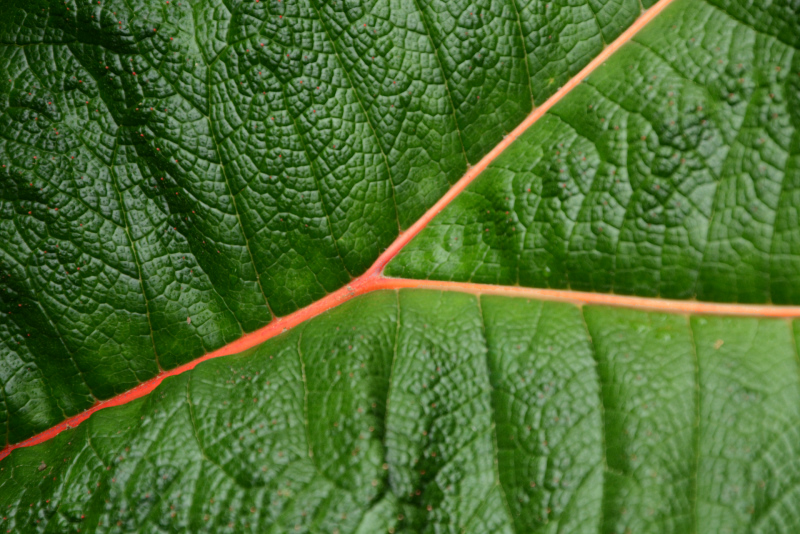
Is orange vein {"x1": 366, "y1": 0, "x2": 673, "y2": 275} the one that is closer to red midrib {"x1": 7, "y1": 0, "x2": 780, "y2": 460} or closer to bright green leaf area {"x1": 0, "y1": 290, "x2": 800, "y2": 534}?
red midrib {"x1": 7, "y1": 0, "x2": 780, "y2": 460}

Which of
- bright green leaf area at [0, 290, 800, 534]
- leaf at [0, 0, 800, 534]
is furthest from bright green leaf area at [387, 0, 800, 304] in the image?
bright green leaf area at [0, 290, 800, 534]

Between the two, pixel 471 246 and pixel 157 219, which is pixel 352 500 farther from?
pixel 157 219

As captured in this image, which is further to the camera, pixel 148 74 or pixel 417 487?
pixel 148 74

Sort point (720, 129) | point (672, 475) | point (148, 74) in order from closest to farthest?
point (672, 475)
point (720, 129)
point (148, 74)

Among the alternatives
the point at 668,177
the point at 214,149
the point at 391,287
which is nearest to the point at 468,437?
the point at 391,287


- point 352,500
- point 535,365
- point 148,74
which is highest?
point 148,74

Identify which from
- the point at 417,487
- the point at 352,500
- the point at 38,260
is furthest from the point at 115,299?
the point at 417,487

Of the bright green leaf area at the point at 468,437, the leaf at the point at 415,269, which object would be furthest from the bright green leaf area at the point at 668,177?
the bright green leaf area at the point at 468,437
